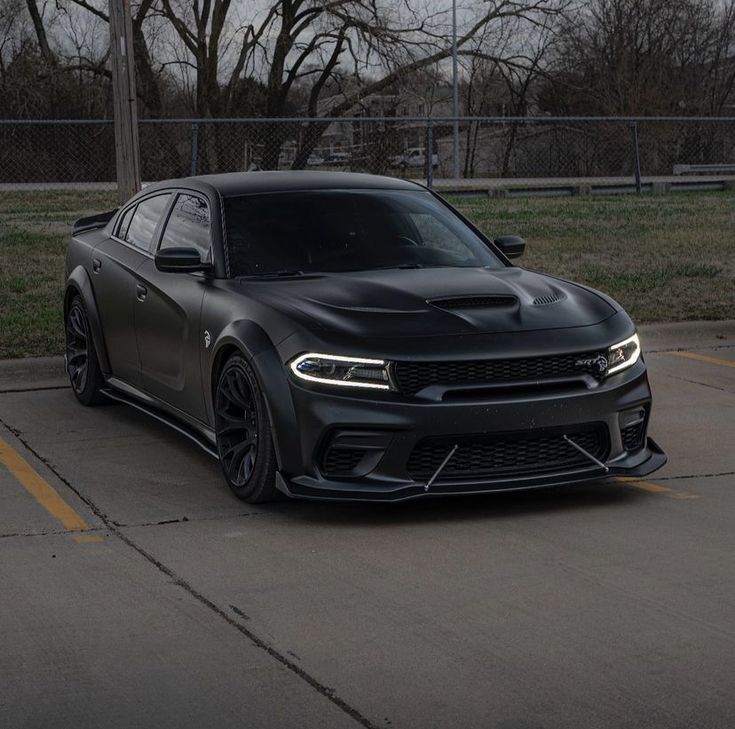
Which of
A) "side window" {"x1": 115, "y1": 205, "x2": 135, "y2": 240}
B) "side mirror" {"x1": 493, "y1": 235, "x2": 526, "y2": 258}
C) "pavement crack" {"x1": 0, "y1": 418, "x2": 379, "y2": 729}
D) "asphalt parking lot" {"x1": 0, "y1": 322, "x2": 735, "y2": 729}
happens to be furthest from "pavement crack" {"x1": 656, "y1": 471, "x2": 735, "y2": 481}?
"side window" {"x1": 115, "y1": 205, "x2": 135, "y2": 240}

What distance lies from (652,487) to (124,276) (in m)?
3.32

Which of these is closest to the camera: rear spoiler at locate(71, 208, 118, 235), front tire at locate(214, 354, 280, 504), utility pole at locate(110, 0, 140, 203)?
front tire at locate(214, 354, 280, 504)

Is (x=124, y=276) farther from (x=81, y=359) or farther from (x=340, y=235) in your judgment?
(x=340, y=235)

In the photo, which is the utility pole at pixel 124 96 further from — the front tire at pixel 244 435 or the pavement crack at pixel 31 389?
the front tire at pixel 244 435

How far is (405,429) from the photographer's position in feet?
19.9

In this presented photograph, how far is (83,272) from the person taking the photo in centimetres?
915

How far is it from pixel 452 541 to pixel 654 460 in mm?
1280

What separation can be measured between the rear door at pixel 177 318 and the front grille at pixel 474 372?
1.40 meters

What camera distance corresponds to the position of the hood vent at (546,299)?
6.71 meters

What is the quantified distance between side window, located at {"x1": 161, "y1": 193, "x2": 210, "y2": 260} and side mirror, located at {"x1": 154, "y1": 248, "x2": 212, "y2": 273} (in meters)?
0.18

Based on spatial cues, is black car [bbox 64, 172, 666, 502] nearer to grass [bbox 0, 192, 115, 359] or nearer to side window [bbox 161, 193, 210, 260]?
side window [bbox 161, 193, 210, 260]

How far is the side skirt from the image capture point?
7.16 meters

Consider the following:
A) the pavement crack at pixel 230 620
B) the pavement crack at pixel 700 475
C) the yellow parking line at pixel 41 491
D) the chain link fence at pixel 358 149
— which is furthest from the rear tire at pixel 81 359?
Result: the chain link fence at pixel 358 149

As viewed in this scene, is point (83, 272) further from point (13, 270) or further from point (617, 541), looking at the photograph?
point (13, 270)
